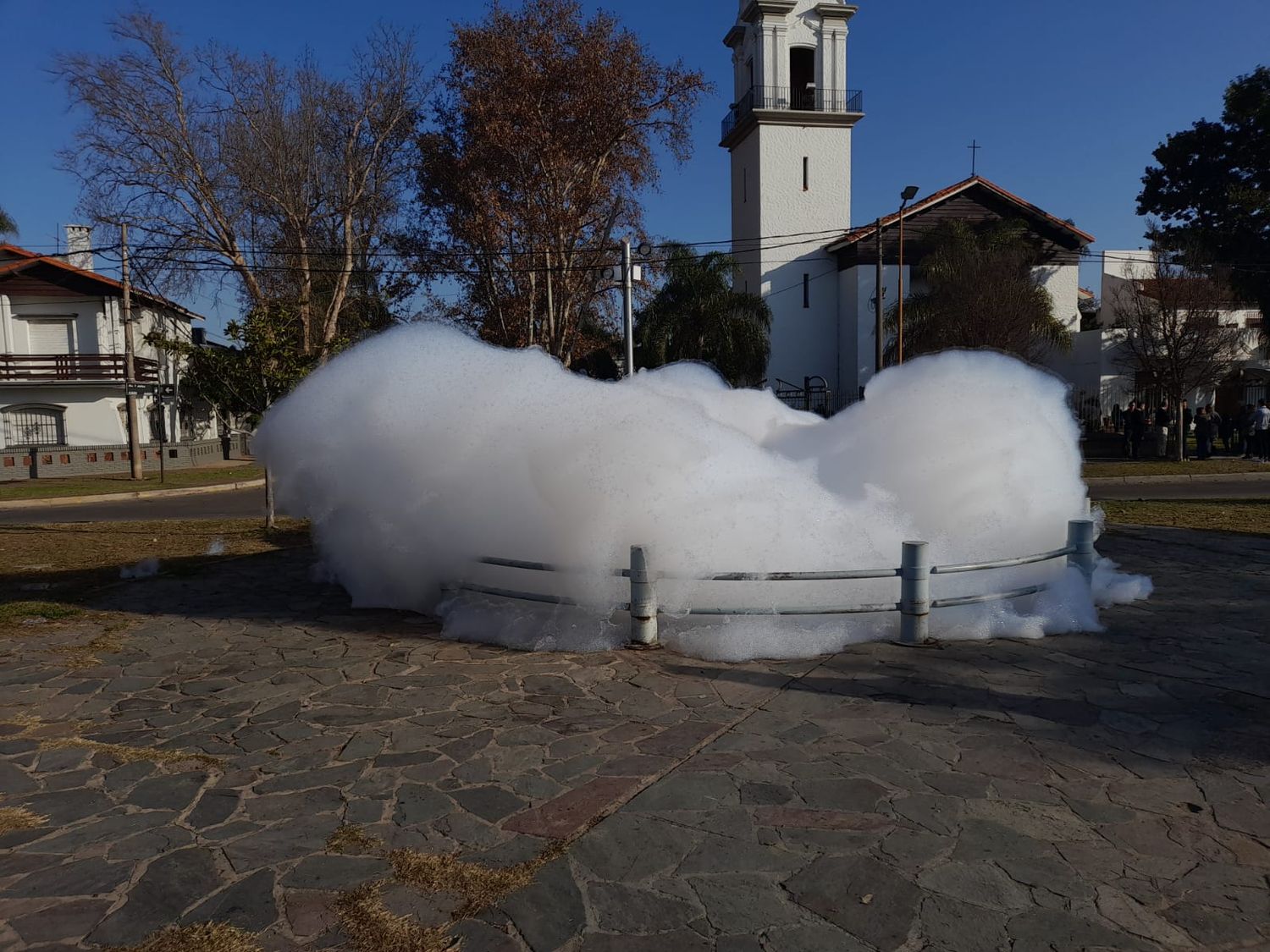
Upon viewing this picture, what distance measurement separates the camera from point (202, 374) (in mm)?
14000

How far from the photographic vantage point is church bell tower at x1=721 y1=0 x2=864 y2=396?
38938 mm

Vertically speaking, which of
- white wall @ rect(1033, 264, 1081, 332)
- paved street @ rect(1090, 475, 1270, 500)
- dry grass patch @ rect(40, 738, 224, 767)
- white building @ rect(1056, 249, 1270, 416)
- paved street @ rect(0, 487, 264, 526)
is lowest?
paved street @ rect(0, 487, 264, 526)

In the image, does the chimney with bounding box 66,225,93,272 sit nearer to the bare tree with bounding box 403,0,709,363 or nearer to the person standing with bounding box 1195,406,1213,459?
the bare tree with bounding box 403,0,709,363

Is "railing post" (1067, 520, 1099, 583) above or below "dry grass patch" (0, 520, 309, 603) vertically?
above

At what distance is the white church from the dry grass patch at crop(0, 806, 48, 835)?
36.0 m

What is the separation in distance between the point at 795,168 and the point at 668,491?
37406 millimetres

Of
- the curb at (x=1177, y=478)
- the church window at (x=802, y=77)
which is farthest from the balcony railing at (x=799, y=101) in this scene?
the curb at (x=1177, y=478)

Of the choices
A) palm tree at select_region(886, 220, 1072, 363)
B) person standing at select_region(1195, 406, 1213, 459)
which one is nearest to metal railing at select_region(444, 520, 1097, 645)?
palm tree at select_region(886, 220, 1072, 363)

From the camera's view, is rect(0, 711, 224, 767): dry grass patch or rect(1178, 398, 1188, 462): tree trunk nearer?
rect(0, 711, 224, 767): dry grass patch

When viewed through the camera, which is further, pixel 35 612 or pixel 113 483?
pixel 113 483

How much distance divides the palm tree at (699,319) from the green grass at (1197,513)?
1919cm

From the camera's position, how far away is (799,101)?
4106cm

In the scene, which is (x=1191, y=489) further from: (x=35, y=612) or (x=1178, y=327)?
(x=35, y=612)

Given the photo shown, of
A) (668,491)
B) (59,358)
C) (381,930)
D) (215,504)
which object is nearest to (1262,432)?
(668,491)
